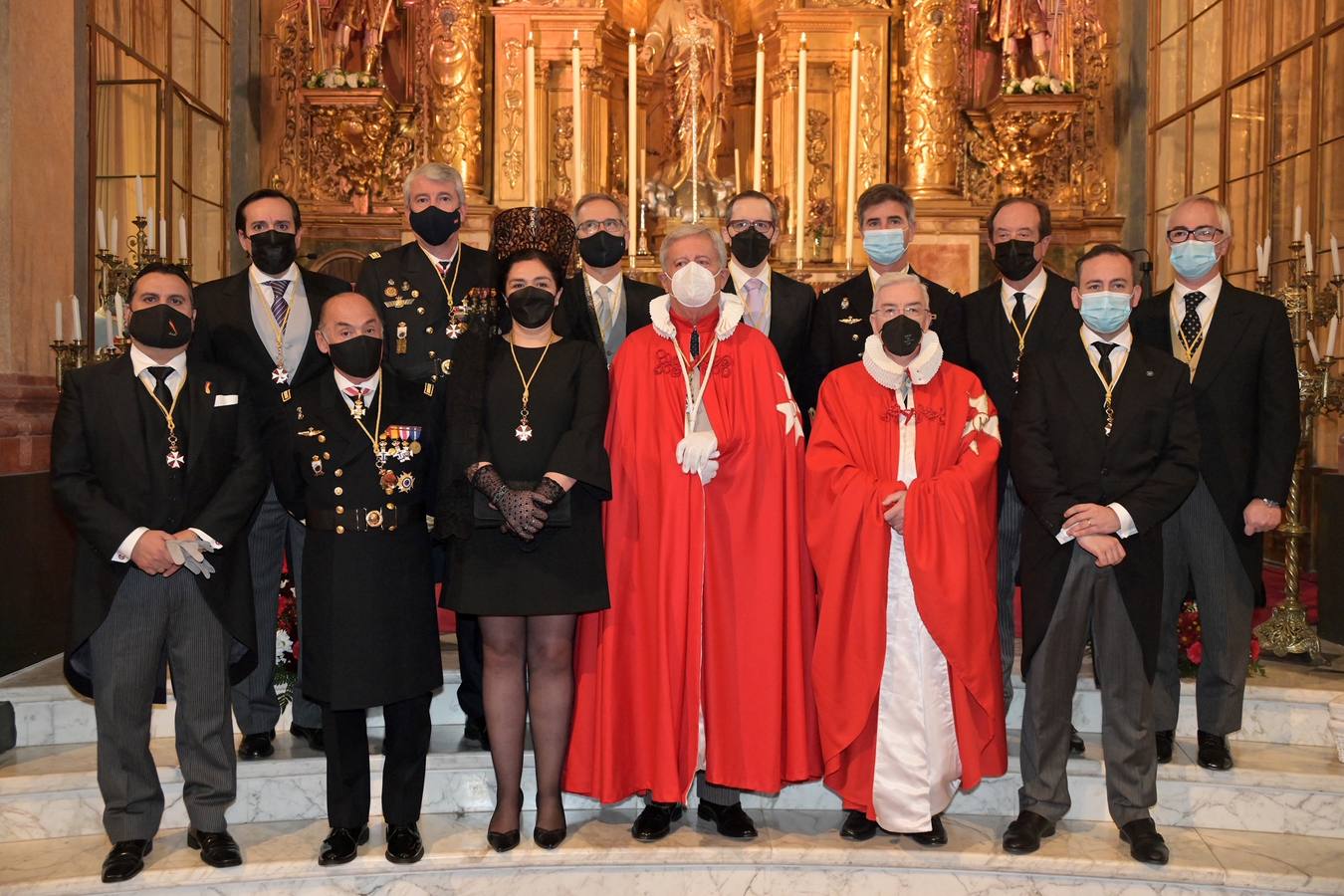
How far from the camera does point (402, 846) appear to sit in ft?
13.4

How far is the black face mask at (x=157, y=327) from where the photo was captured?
392cm

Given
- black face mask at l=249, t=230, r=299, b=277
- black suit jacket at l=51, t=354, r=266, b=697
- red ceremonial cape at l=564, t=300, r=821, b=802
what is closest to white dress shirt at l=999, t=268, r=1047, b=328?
red ceremonial cape at l=564, t=300, r=821, b=802

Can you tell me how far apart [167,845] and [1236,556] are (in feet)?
12.7

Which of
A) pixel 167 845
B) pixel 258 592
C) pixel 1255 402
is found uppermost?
pixel 1255 402

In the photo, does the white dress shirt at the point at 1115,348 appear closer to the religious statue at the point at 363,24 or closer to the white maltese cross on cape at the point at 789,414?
the white maltese cross on cape at the point at 789,414

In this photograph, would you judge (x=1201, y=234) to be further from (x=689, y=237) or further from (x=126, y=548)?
(x=126, y=548)

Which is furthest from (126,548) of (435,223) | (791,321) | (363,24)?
(363,24)

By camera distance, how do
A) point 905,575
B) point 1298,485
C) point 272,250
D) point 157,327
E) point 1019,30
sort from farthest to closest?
point 1019,30
point 1298,485
point 272,250
point 905,575
point 157,327

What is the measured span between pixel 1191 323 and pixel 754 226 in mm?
1646

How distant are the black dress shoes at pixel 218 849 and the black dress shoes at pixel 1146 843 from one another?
296cm

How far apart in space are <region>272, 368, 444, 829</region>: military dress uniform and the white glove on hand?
85cm

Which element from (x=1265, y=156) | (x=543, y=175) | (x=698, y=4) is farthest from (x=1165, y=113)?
(x=543, y=175)

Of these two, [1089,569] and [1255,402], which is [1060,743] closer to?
[1089,569]

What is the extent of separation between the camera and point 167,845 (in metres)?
4.24
